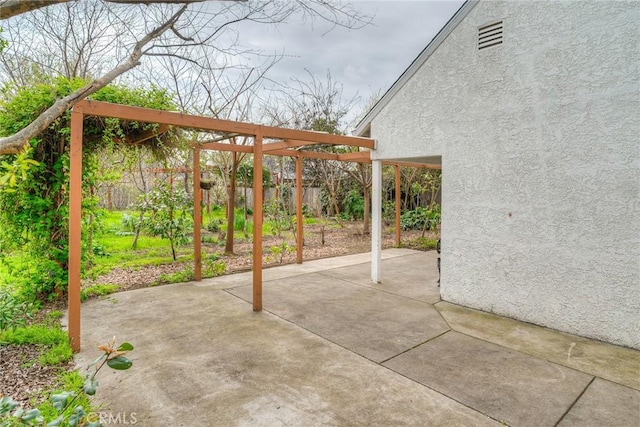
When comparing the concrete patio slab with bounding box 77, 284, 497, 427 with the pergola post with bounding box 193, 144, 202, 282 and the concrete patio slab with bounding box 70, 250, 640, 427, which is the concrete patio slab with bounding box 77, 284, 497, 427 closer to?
the concrete patio slab with bounding box 70, 250, 640, 427

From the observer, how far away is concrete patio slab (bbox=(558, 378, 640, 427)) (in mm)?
2764

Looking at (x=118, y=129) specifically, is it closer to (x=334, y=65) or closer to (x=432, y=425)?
(x=432, y=425)

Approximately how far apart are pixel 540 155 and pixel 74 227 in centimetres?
591

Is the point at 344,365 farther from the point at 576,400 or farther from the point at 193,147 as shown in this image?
the point at 193,147

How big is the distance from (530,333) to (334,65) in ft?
32.8

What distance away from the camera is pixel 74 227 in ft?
12.9

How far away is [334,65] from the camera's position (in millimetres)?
11711

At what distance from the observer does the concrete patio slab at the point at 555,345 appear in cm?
360

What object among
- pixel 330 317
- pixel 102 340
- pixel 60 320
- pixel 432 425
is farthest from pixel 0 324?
pixel 432 425

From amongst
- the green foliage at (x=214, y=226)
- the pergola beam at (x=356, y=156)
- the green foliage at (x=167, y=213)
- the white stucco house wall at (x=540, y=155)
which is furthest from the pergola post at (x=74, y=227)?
the green foliage at (x=214, y=226)

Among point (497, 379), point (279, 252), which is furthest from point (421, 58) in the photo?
point (279, 252)

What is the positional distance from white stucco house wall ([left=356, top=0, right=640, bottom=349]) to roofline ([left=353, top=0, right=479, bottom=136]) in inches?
1.1

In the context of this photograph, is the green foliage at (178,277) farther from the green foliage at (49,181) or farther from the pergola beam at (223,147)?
the pergola beam at (223,147)

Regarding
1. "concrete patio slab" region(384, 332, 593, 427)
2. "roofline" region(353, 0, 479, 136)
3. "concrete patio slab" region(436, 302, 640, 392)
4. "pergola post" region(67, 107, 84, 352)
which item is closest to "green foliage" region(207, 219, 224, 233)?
"roofline" region(353, 0, 479, 136)
